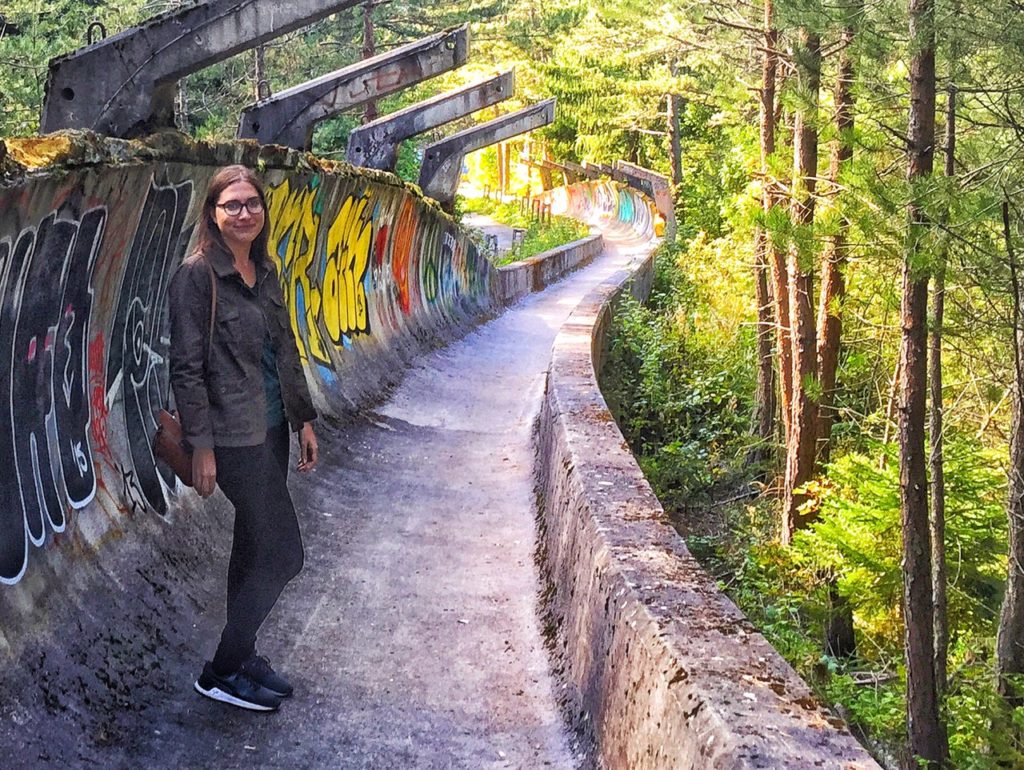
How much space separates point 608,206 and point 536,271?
2707cm

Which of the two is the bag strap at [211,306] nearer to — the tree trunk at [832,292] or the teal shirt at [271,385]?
the teal shirt at [271,385]

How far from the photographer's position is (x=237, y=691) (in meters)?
3.74

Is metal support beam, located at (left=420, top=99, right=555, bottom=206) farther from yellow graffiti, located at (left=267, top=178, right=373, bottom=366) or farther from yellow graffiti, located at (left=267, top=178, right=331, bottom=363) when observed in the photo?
yellow graffiti, located at (left=267, top=178, right=331, bottom=363)

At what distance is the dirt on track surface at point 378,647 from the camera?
356cm

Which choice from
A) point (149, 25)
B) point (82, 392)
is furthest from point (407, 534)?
point (149, 25)

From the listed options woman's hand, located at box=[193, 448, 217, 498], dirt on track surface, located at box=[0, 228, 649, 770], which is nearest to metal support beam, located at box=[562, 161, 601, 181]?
dirt on track surface, located at box=[0, 228, 649, 770]

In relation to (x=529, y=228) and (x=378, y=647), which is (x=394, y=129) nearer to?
(x=378, y=647)

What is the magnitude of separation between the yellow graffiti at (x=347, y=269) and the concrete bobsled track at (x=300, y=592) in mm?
2296

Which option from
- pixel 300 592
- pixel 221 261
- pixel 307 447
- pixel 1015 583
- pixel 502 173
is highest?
pixel 502 173

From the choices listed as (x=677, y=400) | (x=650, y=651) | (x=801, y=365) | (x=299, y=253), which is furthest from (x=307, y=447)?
(x=677, y=400)

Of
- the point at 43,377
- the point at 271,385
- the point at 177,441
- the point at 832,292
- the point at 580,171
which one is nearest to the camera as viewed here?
the point at 177,441

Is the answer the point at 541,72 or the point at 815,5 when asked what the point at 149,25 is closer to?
the point at 815,5

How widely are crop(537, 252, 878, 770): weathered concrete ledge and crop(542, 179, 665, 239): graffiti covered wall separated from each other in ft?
107

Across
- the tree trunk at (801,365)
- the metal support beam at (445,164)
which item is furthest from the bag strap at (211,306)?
the metal support beam at (445,164)
